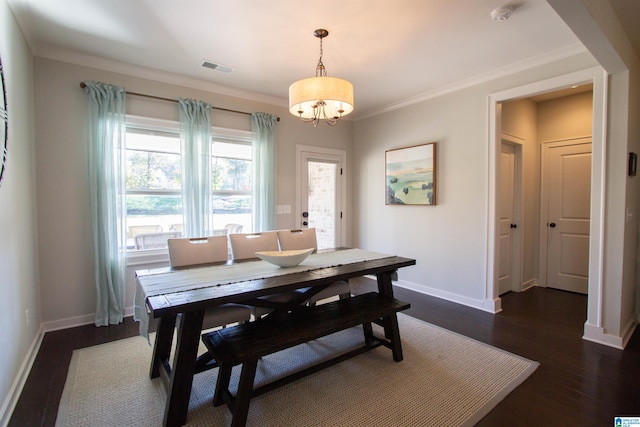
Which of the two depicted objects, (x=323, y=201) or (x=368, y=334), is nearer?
(x=368, y=334)

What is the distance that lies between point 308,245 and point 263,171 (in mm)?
1450

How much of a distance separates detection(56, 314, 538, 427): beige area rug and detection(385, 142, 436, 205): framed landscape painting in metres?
2.00

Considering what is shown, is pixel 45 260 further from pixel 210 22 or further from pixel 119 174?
pixel 210 22

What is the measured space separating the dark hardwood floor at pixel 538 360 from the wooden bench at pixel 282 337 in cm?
90

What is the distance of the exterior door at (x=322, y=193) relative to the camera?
4695 mm

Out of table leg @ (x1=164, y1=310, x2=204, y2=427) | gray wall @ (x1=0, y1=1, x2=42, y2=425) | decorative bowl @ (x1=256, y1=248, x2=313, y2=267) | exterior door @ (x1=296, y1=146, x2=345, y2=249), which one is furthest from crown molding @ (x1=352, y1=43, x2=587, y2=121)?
gray wall @ (x1=0, y1=1, x2=42, y2=425)

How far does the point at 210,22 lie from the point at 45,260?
2653mm

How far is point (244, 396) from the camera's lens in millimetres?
1725

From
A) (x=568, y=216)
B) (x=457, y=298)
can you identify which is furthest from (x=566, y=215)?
(x=457, y=298)

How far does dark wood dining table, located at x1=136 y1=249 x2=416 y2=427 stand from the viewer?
5.53 ft

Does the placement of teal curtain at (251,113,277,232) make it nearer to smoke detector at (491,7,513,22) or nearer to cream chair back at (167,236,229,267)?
cream chair back at (167,236,229,267)

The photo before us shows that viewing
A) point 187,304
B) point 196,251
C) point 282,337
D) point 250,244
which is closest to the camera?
point 187,304

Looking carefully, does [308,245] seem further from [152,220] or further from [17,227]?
[17,227]

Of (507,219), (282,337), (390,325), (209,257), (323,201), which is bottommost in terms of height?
(390,325)
